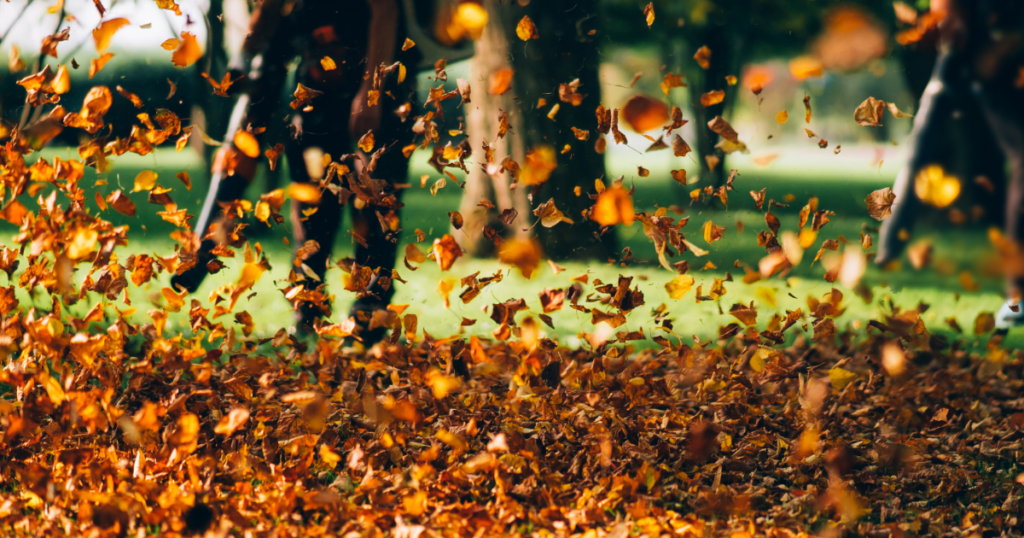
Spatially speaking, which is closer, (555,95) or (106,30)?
(106,30)

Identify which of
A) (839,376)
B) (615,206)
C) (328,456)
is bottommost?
(328,456)

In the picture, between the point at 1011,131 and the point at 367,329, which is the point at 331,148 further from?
the point at 1011,131

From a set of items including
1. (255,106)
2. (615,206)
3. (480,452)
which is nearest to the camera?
(615,206)

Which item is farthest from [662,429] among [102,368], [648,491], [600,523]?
[102,368]

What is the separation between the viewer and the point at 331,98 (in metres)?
2.14

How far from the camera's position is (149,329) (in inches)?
86.7

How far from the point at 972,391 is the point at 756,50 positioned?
158 inches

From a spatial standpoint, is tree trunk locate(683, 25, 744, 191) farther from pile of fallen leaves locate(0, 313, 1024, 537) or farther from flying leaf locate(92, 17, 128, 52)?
flying leaf locate(92, 17, 128, 52)

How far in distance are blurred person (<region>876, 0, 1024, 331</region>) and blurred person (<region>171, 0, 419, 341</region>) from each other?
51.6 inches

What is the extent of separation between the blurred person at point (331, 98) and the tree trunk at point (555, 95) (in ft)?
0.82

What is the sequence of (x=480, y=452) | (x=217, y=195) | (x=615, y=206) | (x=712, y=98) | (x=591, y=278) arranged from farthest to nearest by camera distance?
(x=591, y=278) → (x=217, y=195) → (x=480, y=452) → (x=712, y=98) → (x=615, y=206)

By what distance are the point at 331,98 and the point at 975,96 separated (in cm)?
191

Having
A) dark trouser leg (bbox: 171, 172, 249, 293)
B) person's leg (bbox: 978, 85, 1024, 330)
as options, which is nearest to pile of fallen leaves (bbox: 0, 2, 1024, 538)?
dark trouser leg (bbox: 171, 172, 249, 293)

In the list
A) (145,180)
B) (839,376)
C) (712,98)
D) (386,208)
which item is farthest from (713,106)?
(145,180)
